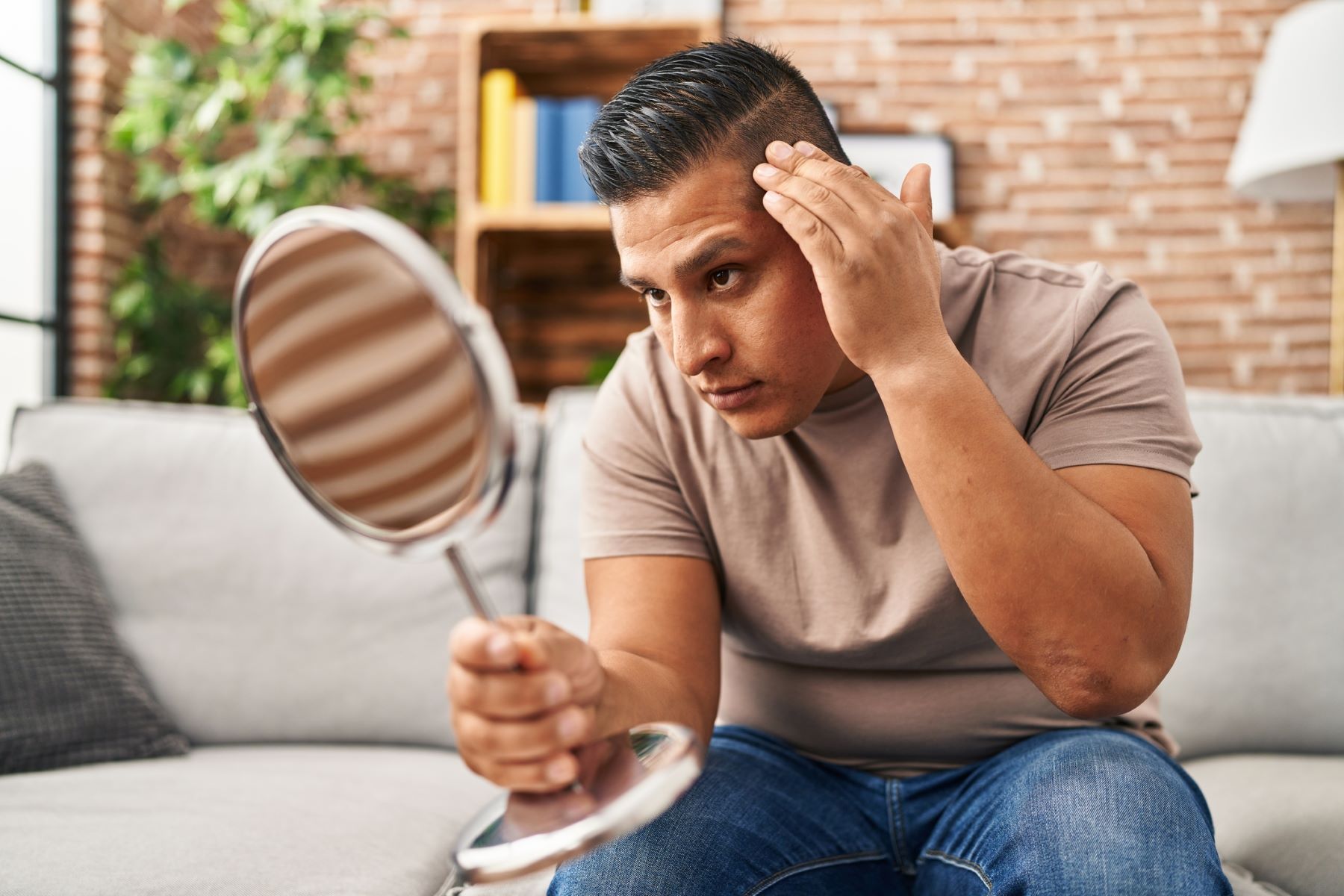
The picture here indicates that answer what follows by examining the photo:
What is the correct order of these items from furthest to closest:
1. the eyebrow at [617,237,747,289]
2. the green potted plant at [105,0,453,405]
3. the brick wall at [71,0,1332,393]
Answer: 1. the brick wall at [71,0,1332,393]
2. the green potted plant at [105,0,453,405]
3. the eyebrow at [617,237,747,289]

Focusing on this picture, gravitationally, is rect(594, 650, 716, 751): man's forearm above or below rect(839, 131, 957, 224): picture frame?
below

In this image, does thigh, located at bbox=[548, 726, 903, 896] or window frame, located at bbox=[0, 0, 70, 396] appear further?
window frame, located at bbox=[0, 0, 70, 396]

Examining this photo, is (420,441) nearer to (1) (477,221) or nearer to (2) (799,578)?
(2) (799,578)

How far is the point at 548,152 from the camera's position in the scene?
286 centimetres

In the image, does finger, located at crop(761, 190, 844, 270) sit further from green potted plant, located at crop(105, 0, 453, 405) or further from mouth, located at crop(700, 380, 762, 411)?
green potted plant, located at crop(105, 0, 453, 405)

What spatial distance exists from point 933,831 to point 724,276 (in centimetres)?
58

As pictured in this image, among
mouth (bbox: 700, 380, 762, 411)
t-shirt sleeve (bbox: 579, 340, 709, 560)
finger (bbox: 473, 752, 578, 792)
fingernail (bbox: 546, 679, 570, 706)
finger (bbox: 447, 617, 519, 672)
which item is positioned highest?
mouth (bbox: 700, 380, 762, 411)

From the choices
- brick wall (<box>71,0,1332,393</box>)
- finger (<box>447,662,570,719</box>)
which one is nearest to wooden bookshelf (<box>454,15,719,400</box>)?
brick wall (<box>71,0,1332,393</box>)

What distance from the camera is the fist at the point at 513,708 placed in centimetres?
62

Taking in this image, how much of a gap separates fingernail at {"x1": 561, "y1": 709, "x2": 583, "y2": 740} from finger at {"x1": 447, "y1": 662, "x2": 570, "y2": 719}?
0.05 feet

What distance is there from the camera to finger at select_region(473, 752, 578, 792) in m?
0.64

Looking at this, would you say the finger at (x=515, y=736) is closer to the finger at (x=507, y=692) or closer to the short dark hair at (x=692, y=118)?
the finger at (x=507, y=692)

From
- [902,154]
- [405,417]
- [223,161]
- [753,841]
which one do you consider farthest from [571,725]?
[223,161]

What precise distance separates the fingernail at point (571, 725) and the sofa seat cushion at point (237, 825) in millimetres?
634
